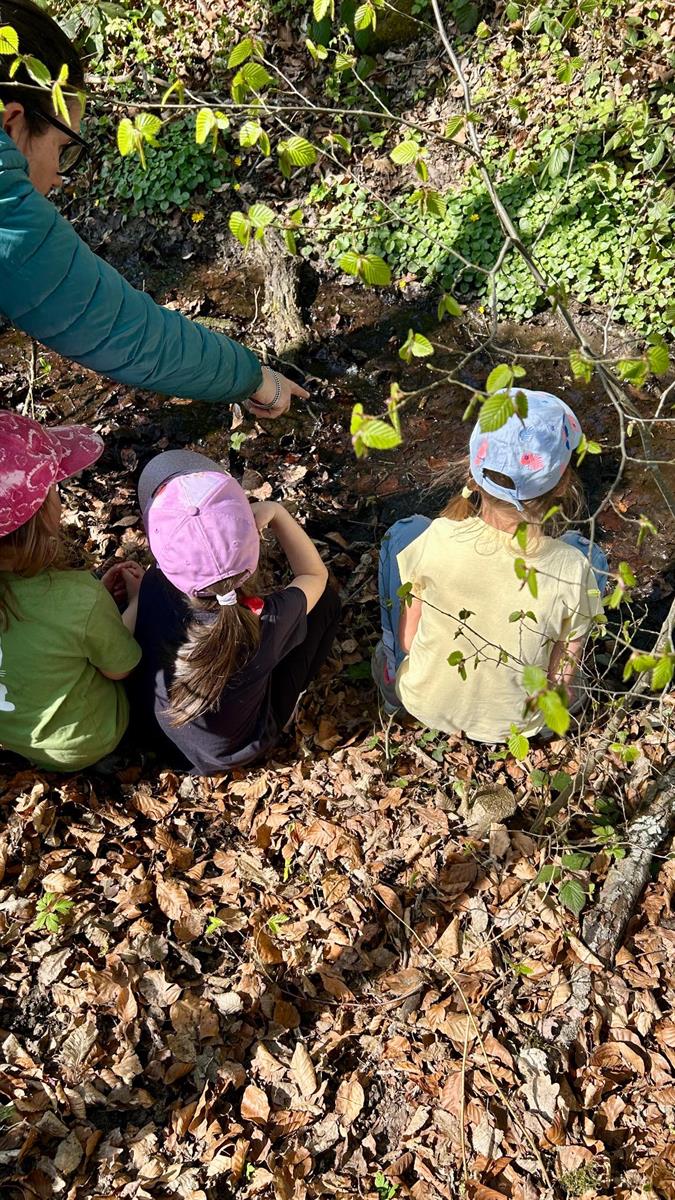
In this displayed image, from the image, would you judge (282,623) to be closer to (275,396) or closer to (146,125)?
(275,396)

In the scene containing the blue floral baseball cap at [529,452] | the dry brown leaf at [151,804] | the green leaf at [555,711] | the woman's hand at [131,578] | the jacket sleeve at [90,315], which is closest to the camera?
the green leaf at [555,711]

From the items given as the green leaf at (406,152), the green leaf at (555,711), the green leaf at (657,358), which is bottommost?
the green leaf at (555,711)

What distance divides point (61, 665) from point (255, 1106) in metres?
1.64

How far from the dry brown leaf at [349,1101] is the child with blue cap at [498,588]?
134 centimetres

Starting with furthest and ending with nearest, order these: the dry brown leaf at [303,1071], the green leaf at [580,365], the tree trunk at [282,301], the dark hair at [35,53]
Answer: the tree trunk at [282,301] < the dry brown leaf at [303,1071] < the dark hair at [35,53] < the green leaf at [580,365]

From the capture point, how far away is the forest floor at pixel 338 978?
2.51 metres

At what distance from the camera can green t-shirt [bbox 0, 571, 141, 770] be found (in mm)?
2799

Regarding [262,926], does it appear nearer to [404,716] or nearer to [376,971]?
[376,971]

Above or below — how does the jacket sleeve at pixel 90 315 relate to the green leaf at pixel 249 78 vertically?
below

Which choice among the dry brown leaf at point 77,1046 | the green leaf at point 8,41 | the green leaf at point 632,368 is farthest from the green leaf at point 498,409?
the dry brown leaf at point 77,1046

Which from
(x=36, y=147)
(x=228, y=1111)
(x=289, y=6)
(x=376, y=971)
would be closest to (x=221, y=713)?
(x=376, y=971)

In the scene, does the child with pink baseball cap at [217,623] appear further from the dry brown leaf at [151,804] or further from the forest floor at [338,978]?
the forest floor at [338,978]

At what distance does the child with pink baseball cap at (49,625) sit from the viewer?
8.75 ft

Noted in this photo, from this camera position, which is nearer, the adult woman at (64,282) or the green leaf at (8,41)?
the green leaf at (8,41)
